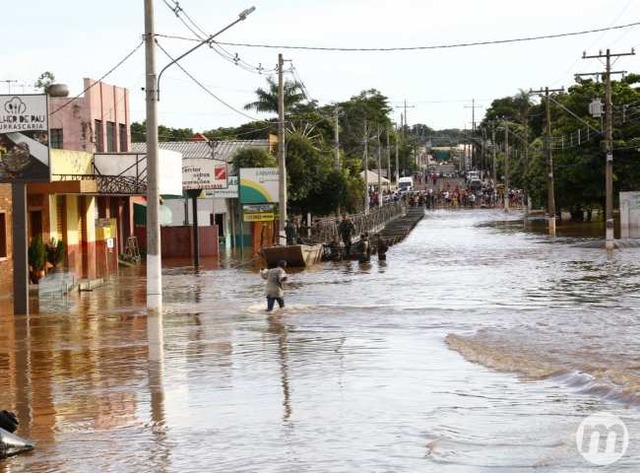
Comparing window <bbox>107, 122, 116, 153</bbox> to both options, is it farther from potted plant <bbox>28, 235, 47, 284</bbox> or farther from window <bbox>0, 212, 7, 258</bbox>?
potted plant <bbox>28, 235, 47, 284</bbox>

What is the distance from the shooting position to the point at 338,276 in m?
38.6

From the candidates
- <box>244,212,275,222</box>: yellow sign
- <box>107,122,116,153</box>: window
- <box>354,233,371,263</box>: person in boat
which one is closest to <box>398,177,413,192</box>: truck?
<box>244,212,275,222</box>: yellow sign

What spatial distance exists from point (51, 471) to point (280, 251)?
30.8m

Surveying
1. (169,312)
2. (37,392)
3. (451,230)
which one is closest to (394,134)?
(451,230)

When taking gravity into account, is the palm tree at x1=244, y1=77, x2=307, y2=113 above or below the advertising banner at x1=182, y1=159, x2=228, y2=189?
above

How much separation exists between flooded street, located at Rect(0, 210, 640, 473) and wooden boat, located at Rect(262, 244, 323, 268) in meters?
7.48

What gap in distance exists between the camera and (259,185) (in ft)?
174

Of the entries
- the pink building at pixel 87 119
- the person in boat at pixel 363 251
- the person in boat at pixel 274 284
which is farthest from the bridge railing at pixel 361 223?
the person in boat at pixel 274 284

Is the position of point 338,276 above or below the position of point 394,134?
below

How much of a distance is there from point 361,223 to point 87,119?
20556mm

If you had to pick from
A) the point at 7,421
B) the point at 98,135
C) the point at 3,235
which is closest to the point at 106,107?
the point at 98,135

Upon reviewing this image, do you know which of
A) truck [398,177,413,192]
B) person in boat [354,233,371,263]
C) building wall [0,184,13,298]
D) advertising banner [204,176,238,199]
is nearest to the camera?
building wall [0,184,13,298]

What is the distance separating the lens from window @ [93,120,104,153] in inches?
1854

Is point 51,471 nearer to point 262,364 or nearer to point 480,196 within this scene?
point 262,364
